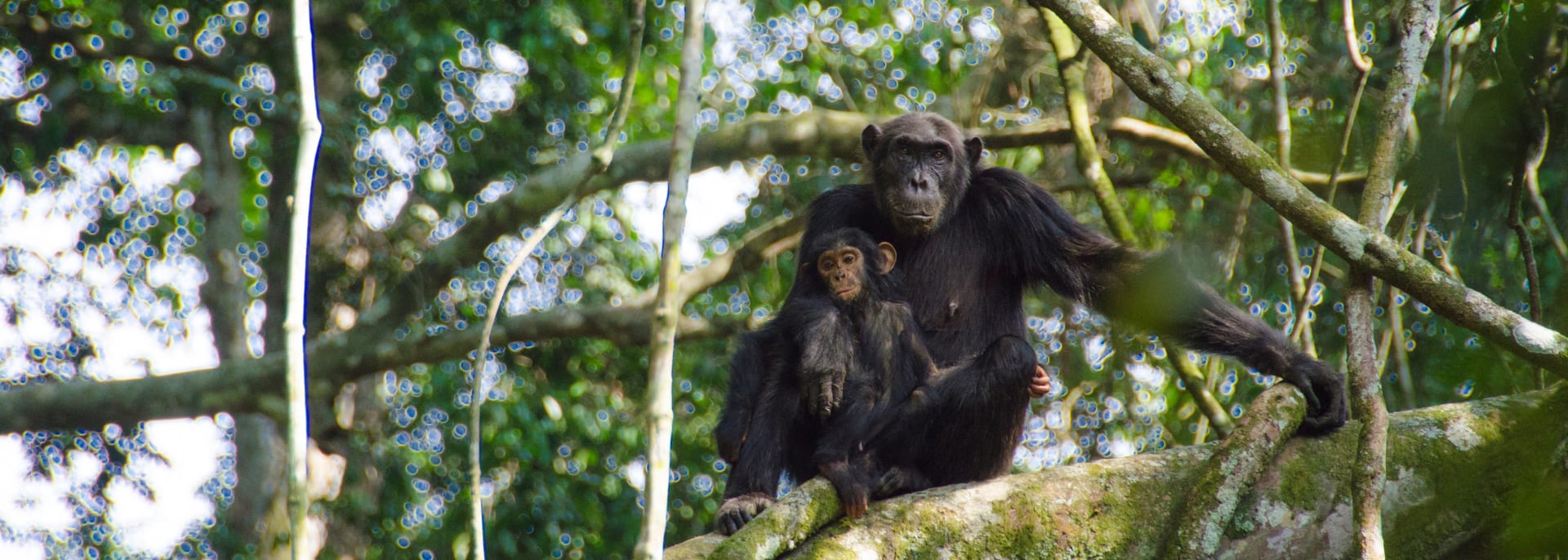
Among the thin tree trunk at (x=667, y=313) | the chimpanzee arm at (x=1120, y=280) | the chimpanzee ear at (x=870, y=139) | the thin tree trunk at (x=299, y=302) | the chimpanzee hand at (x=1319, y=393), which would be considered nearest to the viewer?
the thin tree trunk at (x=299, y=302)

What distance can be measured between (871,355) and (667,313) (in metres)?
2.36

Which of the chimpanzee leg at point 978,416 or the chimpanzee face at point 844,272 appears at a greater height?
the chimpanzee face at point 844,272

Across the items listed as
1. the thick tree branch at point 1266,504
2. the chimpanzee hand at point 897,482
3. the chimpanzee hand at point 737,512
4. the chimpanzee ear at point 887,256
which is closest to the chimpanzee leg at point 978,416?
the chimpanzee hand at point 897,482

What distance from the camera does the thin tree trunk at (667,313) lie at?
277 cm

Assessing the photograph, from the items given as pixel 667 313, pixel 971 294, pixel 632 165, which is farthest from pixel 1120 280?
pixel 632 165

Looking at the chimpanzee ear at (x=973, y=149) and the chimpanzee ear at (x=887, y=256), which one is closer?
the chimpanzee ear at (x=887, y=256)

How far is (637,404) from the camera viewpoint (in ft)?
36.0

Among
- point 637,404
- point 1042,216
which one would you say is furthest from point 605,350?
point 1042,216

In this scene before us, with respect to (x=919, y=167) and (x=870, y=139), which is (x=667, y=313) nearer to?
(x=919, y=167)

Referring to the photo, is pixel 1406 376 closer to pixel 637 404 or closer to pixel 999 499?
pixel 999 499

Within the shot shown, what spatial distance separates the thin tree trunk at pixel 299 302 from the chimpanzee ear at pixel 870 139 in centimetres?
358

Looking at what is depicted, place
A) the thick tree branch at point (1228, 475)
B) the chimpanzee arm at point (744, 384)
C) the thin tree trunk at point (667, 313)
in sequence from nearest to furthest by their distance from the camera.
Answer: the thin tree trunk at point (667, 313), the thick tree branch at point (1228, 475), the chimpanzee arm at point (744, 384)

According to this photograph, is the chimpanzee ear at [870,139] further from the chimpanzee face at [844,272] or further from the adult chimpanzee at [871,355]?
the chimpanzee face at [844,272]

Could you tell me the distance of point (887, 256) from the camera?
5816mm
